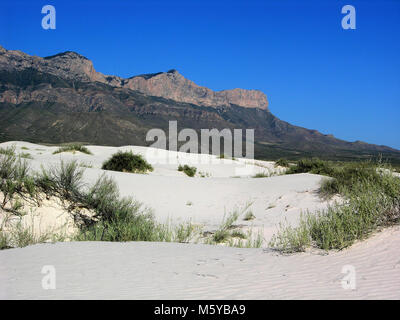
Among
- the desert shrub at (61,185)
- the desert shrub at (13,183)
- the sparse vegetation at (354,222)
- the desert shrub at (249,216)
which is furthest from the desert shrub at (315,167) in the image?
the desert shrub at (13,183)

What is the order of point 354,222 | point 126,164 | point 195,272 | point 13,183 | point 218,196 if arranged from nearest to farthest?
point 195,272, point 354,222, point 13,183, point 218,196, point 126,164

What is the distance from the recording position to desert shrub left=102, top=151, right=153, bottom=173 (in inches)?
722

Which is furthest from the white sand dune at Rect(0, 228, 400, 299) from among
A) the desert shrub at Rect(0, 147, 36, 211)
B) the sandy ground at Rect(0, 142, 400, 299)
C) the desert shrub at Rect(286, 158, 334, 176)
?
the desert shrub at Rect(286, 158, 334, 176)

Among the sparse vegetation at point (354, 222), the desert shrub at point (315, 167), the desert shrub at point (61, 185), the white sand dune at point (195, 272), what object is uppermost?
the desert shrub at point (315, 167)

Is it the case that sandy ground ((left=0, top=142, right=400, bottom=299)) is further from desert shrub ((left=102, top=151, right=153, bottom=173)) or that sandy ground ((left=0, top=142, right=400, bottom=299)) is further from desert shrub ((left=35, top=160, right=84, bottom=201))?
desert shrub ((left=102, top=151, right=153, bottom=173))

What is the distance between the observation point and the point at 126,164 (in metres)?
18.6

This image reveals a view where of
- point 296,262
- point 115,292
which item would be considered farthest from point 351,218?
point 115,292

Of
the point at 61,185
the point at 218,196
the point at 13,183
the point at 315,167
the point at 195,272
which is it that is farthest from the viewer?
the point at 315,167

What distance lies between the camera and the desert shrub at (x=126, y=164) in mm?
18328

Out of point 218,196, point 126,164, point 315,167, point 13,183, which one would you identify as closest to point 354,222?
point 13,183

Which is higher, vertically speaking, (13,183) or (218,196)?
(13,183)

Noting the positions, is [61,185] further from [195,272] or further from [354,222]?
[354,222]

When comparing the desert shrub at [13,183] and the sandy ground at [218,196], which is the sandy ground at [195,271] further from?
the sandy ground at [218,196]

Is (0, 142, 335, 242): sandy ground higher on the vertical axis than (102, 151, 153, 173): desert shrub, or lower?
lower
